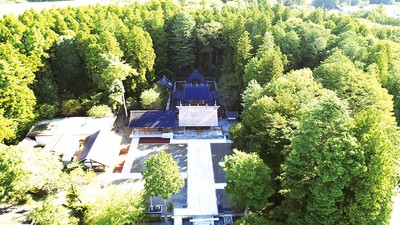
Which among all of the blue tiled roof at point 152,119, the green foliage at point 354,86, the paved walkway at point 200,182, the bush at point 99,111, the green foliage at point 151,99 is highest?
the green foliage at point 354,86

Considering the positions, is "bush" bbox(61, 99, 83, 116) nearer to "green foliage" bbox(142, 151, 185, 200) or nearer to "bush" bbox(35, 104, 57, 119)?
"bush" bbox(35, 104, 57, 119)

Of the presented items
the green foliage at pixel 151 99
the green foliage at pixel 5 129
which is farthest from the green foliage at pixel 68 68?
the green foliage at pixel 5 129

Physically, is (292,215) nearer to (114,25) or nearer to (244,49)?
(244,49)

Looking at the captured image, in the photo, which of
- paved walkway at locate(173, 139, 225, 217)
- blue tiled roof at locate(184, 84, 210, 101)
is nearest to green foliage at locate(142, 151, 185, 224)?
paved walkway at locate(173, 139, 225, 217)

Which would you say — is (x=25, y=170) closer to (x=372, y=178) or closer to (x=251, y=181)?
(x=251, y=181)

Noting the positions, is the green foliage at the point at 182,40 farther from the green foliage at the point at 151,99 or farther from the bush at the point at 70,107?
the bush at the point at 70,107

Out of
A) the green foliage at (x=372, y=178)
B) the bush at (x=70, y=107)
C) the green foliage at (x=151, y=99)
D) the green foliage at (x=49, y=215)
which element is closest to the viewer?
the green foliage at (x=372, y=178)

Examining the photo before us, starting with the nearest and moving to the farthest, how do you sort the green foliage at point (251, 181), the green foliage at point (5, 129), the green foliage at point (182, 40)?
the green foliage at point (251, 181), the green foliage at point (5, 129), the green foliage at point (182, 40)

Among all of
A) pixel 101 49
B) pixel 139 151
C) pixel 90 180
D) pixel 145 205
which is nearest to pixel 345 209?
pixel 145 205
